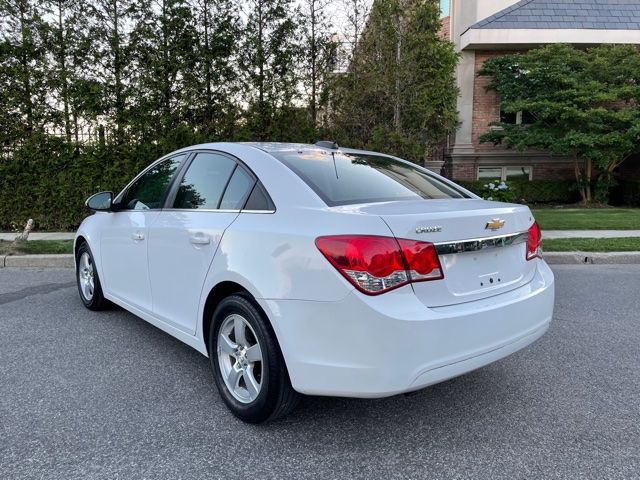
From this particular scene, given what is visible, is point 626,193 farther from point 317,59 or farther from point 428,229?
point 428,229

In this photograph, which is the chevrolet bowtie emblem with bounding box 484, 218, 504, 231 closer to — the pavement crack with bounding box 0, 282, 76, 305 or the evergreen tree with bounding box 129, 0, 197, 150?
the pavement crack with bounding box 0, 282, 76, 305

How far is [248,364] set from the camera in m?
2.75

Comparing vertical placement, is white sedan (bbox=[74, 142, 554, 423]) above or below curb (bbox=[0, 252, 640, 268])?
above

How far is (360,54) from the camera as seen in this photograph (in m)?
10.5

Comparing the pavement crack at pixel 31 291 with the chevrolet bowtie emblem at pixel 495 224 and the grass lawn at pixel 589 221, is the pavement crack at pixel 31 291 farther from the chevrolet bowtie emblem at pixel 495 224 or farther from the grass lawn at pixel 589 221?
the grass lawn at pixel 589 221

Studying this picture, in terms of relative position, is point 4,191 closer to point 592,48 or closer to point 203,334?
point 203,334

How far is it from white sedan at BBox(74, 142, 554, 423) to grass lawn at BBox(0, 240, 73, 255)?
5.47m

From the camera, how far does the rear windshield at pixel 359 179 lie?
9.25 feet

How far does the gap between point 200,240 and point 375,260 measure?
48.9 inches

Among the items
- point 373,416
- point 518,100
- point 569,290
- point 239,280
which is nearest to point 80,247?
point 239,280

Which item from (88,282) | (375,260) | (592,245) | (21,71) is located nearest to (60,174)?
(21,71)

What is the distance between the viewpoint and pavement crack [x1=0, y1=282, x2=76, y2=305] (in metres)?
5.62

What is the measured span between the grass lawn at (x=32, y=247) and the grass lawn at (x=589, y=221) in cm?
946

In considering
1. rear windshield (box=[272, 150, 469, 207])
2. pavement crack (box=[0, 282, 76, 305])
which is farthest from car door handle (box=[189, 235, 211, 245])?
pavement crack (box=[0, 282, 76, 305])
